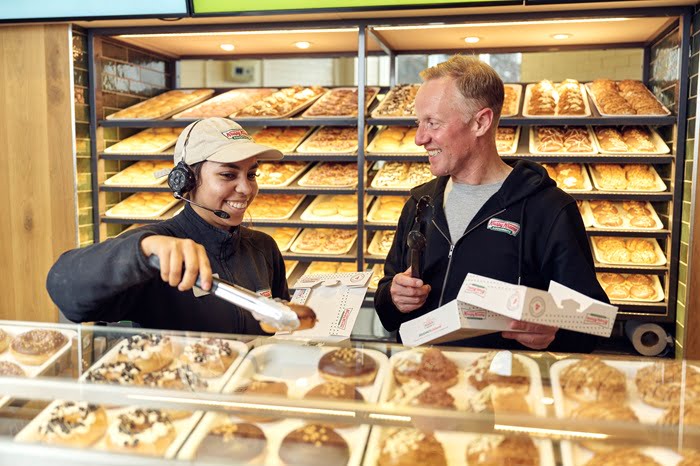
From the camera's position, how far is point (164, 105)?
14.2ft

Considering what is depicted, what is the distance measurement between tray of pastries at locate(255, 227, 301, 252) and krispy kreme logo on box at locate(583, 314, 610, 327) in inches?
105

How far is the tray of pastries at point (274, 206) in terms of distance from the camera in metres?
4.00

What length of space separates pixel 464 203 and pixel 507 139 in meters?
1.69

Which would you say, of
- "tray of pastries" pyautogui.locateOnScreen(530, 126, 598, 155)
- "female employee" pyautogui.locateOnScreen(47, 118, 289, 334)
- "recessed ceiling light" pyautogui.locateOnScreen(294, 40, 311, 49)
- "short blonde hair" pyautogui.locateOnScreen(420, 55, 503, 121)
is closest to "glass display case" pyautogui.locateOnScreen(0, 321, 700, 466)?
"female employee" pyautogui.locateOnScreen(47, 118, 289, 334)

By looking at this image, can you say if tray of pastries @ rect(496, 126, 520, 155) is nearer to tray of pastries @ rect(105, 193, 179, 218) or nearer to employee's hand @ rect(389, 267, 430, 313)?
employee's hand @ rect(389, 267, 430, 313)

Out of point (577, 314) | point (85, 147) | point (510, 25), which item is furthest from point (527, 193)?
point (85, 147)

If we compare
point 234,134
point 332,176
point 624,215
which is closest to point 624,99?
point 624,215

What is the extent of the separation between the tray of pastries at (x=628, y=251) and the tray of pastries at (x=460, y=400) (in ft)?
7.81

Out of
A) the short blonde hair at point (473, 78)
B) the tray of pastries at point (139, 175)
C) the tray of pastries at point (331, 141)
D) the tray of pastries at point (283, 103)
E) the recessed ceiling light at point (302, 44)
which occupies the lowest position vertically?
the tray of pastries at point (139, 175)

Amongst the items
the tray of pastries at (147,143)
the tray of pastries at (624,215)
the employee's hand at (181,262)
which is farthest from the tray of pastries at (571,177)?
the employee's hand at (181,262)

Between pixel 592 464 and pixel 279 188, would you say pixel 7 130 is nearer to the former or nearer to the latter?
pixel 279 188

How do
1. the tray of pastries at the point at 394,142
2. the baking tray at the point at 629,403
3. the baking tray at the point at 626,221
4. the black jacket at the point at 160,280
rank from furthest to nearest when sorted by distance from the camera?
1. the tray of pastries at the point at 394,142
2. the baking tray at the point at 626,221
3. the black jacket at the point at 160,280
4. the baking tray at the point at 629,403

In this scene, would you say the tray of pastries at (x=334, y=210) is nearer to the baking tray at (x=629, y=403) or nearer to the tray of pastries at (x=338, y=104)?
the tray of pastries at (x=338, y=104)

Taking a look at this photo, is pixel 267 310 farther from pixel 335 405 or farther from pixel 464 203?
pixel 464 203
